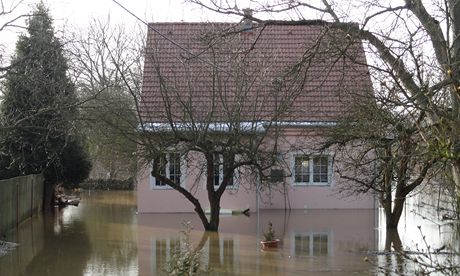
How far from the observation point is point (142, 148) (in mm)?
17469

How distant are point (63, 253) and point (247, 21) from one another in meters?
8.26

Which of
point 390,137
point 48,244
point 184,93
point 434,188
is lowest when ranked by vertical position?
point 48,244

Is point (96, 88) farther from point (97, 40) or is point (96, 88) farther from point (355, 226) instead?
point (355, 226)

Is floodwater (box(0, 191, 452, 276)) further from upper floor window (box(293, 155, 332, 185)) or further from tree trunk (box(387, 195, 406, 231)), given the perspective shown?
upper floor window (box(293, 155, 332, 185))

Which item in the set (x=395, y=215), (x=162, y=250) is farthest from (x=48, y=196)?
(x=395, y=215)

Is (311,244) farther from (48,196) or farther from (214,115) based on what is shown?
(48,196)

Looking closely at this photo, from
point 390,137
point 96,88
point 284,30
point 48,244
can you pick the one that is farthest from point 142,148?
point 284,30

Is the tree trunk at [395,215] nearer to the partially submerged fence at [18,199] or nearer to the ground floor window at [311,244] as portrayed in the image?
the ground floor window at [311,244]

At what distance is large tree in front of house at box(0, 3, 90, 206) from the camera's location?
16577 millimetres

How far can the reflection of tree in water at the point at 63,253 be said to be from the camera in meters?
12.8

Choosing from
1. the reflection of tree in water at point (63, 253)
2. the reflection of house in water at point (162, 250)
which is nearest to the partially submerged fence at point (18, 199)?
the reflection of tree in water at point (63, 253)

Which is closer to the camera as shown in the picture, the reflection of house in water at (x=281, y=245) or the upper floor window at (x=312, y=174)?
the reflection of house in water at (x=281, y=245)

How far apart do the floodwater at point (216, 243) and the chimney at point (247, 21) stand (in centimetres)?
361

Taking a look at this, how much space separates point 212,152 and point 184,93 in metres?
1.84
